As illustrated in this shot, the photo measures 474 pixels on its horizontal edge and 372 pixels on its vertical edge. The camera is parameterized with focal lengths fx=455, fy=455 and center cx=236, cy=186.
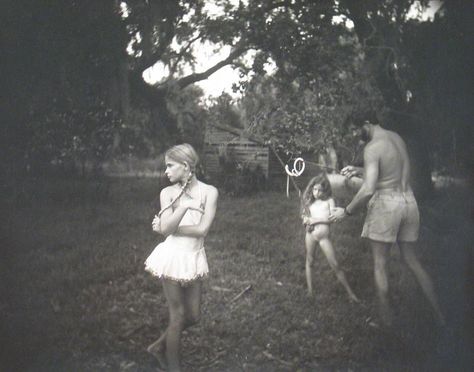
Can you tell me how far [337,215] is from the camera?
3.59 meters

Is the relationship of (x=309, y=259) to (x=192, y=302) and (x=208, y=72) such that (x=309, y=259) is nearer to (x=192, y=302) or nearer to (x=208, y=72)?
(x=192, y=302)

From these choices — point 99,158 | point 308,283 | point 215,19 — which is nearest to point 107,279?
point 99,158

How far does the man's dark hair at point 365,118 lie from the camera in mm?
3592

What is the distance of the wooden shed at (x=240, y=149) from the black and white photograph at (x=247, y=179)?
0.02m

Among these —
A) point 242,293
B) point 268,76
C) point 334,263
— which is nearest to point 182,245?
point 242,293

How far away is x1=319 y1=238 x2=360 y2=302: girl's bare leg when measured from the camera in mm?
3520

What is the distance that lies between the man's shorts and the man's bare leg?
60 millimetres

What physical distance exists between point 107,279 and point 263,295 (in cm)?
121

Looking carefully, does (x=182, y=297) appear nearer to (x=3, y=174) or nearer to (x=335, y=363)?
(x=335, y=363)

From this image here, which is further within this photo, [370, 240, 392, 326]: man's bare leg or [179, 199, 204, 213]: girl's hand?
[370, 240, 392, 326]: man's bare leg

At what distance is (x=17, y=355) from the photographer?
11.0ft

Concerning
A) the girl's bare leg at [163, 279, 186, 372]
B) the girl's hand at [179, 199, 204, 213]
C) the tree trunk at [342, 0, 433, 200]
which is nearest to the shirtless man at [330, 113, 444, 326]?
the tree trunk at [342, 0, 433, 200]

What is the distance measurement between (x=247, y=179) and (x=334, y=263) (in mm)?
970

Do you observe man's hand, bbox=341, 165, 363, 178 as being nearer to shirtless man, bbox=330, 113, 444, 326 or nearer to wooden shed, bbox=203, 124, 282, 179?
shirtless man, bbox=330, 113, 444, 326
